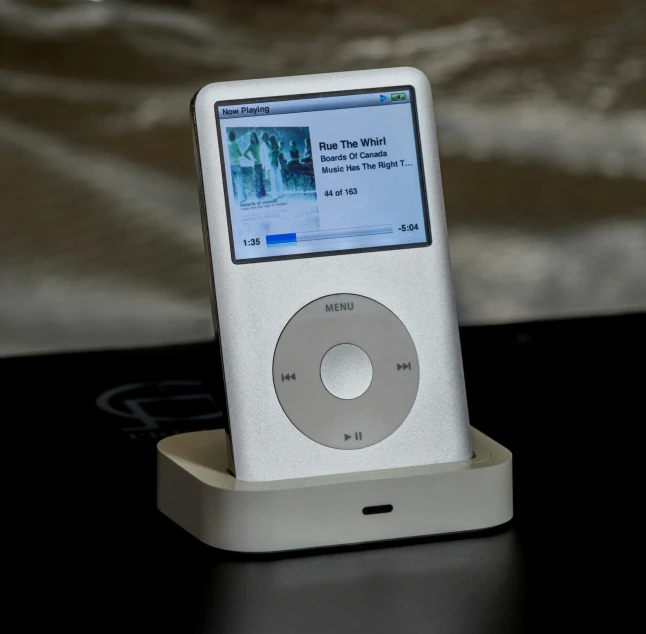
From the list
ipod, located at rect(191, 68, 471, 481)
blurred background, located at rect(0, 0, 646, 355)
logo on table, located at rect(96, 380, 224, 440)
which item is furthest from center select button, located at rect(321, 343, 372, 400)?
blurred background, located at rect(0, 0, 646, 355)

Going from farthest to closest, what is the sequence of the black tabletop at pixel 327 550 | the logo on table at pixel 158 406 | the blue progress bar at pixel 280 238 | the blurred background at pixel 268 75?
the blurred background at pixel 268 75, the logo on table at pixel 158 406, the blue progress bar at pixel 280 238, the black tabletop at pixel 327 550

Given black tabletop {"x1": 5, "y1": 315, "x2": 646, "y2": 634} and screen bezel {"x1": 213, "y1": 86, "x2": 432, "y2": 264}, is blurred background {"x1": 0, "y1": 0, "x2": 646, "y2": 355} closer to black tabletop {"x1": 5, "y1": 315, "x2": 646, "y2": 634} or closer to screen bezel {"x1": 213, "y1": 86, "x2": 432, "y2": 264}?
black tabletop {"x1": 5, "y1": 315, "x2": 646, "y2": 634}

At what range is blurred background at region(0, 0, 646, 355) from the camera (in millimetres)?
1236

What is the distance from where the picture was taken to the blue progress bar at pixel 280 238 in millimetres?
696

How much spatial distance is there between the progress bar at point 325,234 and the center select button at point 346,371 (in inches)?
2.7

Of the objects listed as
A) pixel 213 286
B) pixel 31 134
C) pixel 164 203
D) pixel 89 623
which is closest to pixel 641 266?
pixel 164 203

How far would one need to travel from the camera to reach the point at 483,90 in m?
1.31

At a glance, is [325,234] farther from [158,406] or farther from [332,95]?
[158,406]

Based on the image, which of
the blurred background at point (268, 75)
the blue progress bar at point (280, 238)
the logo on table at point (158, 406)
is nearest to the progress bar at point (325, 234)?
the blue progress bar at point (280, 238)

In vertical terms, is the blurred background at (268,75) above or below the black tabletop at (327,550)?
above

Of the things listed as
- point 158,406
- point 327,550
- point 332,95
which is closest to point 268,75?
point 158,406

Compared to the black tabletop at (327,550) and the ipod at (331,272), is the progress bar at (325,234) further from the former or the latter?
the black tabletop at (327,550)

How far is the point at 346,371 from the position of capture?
27.4 inches

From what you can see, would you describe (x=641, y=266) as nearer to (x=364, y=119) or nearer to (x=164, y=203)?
(x=164, y=203)
